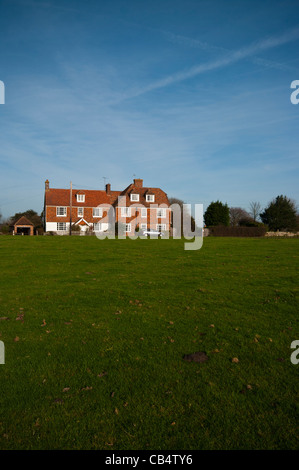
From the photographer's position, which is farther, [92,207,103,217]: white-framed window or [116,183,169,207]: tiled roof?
[92,207,103,217]: white-framed window

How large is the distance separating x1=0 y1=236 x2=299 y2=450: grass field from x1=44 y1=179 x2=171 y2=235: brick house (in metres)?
52.8

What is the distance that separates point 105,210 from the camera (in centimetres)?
6850

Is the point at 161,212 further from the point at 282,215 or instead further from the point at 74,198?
the point at 282,215

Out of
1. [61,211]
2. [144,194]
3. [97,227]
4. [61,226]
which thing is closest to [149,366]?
[144,194]

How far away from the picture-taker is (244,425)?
4.15 metres

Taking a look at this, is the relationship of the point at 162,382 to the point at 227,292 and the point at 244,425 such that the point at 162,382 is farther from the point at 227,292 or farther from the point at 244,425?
the point at 227,292

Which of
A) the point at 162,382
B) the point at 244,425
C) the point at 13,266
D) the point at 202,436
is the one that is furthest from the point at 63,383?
the point at 13,266

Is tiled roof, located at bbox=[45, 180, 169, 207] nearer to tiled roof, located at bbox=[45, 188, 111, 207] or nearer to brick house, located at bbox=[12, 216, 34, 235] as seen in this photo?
tiled roof, located at bbox=[45, 188, 111, 207]

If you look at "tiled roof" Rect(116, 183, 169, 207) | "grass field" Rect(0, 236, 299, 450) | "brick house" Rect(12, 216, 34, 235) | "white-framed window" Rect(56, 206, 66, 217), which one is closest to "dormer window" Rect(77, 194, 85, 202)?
"white-framed window" Rect(56, 206, 66, 217)

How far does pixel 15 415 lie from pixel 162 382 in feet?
7.52

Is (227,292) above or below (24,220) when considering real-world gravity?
below

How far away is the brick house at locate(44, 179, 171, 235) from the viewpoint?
212ft

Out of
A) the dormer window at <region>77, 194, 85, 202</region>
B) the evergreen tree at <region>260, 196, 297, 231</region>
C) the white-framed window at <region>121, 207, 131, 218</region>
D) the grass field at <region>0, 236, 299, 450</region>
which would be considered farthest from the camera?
Answer: the evergreen tree at <region>260, 196, 297, 231</region>
